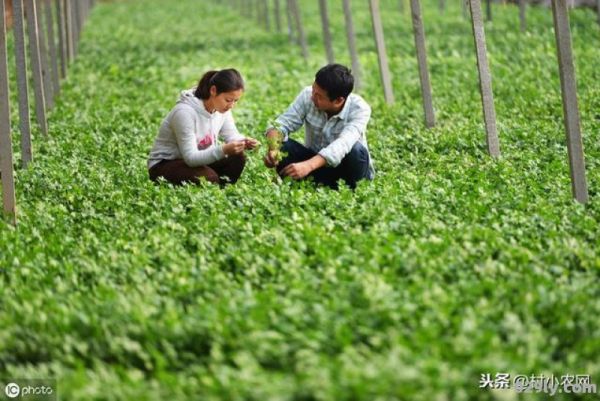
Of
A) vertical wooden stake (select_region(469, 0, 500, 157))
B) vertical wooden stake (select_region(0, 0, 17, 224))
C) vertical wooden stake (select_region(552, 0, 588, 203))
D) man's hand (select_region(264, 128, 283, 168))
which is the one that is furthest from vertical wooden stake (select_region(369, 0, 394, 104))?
vertical wooden stake (select_region(0, 0, 17, 224))

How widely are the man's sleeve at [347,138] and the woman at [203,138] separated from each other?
0.56m

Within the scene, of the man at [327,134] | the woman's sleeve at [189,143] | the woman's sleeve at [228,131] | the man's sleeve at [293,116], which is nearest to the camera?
the man at [327,134]

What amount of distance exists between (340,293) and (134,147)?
535cm

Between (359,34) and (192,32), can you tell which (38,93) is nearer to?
(359,34)

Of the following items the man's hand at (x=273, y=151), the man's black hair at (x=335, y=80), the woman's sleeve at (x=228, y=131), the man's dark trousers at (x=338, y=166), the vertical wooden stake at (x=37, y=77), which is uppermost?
the vertical wooden stake at (x=37, y=77)

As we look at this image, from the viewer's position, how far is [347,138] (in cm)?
838

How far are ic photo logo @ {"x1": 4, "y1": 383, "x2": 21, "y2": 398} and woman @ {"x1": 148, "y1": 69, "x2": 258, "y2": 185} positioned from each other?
11.2 feet

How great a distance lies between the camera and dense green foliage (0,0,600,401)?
16.5ft

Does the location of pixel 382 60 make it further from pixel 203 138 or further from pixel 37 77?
pixel 203 138

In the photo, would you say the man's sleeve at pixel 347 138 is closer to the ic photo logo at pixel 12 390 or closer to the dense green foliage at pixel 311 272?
the dense green foliage at pixel 311 272

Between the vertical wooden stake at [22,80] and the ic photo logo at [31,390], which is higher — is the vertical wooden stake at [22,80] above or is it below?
above

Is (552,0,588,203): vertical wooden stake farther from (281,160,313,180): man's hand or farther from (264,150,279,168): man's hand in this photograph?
(264,150,279,168): man's hand

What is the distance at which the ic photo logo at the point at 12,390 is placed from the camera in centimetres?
514

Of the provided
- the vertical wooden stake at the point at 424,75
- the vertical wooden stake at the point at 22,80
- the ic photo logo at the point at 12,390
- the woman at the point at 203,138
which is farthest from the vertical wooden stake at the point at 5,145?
the vertical wooden stake at the point at 424,75
